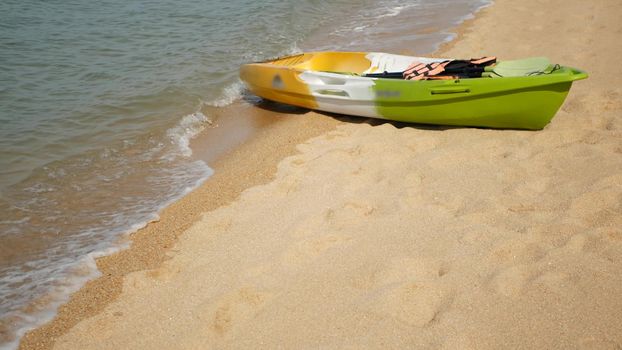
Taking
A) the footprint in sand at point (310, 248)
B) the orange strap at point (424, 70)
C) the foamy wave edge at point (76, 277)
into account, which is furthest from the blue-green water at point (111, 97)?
the orange strap at point (424, 70)

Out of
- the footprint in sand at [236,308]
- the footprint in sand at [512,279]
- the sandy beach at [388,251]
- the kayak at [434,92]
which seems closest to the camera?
the sandy beach at [388,251]

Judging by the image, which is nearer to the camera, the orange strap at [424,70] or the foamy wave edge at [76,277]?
the foamy wave edge at [76,277]

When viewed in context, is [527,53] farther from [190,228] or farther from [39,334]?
[39,334]

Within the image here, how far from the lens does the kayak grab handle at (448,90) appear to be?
5395 mm

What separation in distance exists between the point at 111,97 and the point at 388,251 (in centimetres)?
599

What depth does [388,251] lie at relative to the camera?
370 cm

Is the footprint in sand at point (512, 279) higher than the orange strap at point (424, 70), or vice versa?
the orange strap at point (424, 70)

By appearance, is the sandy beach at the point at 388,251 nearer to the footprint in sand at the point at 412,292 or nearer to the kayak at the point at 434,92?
the footprint in sand at the point at 412,292

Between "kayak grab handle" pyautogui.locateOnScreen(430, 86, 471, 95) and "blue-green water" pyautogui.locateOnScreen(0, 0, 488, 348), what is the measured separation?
8.86 feet

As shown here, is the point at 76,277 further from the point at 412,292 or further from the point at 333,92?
the point at 333,92

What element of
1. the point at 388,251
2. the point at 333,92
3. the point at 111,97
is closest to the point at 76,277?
the point at 388,251

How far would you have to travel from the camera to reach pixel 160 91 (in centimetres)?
820

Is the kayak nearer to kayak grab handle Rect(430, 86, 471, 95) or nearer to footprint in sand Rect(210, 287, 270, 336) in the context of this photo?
kayak grab handle Rect(430, 86, 471, 95)

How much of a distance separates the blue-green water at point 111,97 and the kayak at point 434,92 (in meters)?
1.49
